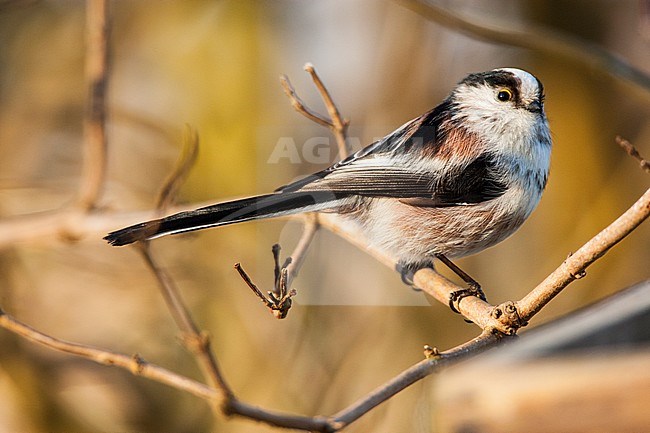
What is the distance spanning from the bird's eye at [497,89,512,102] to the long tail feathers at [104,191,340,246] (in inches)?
11.8

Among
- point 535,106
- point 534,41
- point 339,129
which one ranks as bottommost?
point 535,106

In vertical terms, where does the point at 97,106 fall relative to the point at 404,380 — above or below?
above

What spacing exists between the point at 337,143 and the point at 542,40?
16.0 inches

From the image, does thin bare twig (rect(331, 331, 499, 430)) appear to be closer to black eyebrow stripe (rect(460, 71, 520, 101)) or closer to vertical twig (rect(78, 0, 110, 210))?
black eyebrow stripe (rect(460, 71, 520, 101))

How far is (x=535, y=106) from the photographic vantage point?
3.52ft

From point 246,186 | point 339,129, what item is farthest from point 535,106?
point 246,186

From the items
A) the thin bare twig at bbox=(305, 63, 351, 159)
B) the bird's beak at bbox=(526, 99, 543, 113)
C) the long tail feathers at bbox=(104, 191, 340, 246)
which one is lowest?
the long tail feathers at bbox=(104, 191, 340, 246)

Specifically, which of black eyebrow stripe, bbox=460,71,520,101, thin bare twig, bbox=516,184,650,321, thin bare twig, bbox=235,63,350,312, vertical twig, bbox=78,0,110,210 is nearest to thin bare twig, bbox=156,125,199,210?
thin bare twig, bbox=235,63,350,312

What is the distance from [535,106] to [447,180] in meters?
0.23

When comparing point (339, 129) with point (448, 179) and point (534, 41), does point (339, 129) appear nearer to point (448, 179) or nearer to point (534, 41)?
point (448, 179)

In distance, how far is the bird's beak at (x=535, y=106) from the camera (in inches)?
41.9

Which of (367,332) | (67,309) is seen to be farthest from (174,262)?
(367,332)

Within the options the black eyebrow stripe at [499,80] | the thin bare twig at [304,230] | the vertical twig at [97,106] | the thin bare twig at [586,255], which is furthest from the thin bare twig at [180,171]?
the thin bare twig at [586,255]

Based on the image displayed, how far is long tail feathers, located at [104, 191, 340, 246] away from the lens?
862mm
